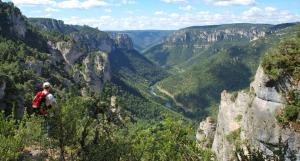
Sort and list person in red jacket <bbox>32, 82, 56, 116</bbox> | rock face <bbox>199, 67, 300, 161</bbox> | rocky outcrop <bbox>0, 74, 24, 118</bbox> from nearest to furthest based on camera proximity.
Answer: person in red jacket <bbox>32, 82, 56, 116</bbox> < rock face <bbox>199, 67, 300, 161</bbox> < rocky outcrop <bbox>0, 74, 24, 118</bbox>

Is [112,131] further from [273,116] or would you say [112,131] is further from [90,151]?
[273,116]


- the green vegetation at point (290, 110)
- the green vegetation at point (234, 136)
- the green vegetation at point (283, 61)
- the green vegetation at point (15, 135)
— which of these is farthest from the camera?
the green vegetation at point (234, 136)

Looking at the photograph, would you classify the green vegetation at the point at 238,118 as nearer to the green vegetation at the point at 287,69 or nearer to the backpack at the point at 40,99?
the green vegetation at the point at 287,69

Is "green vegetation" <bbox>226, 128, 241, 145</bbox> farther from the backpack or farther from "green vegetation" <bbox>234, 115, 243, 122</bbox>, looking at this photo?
the backpack

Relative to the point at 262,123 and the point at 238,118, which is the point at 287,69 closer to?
the point at 262,123

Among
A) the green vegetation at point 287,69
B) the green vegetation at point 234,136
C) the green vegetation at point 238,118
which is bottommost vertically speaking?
the green vegetation at point 234,136

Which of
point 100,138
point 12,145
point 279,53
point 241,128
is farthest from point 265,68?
point 12,145

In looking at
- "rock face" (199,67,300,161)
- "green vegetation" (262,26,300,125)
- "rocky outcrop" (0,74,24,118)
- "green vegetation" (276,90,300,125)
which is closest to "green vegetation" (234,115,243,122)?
"rock face" (199,67,300,161)

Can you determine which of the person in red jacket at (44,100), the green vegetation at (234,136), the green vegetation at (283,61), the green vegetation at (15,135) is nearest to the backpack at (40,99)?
the person in red jacket at (44,100)

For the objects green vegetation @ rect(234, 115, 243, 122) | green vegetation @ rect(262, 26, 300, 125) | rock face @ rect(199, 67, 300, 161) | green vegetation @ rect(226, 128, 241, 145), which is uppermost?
green vegetation @ rect(262, 26, 300, 125)
